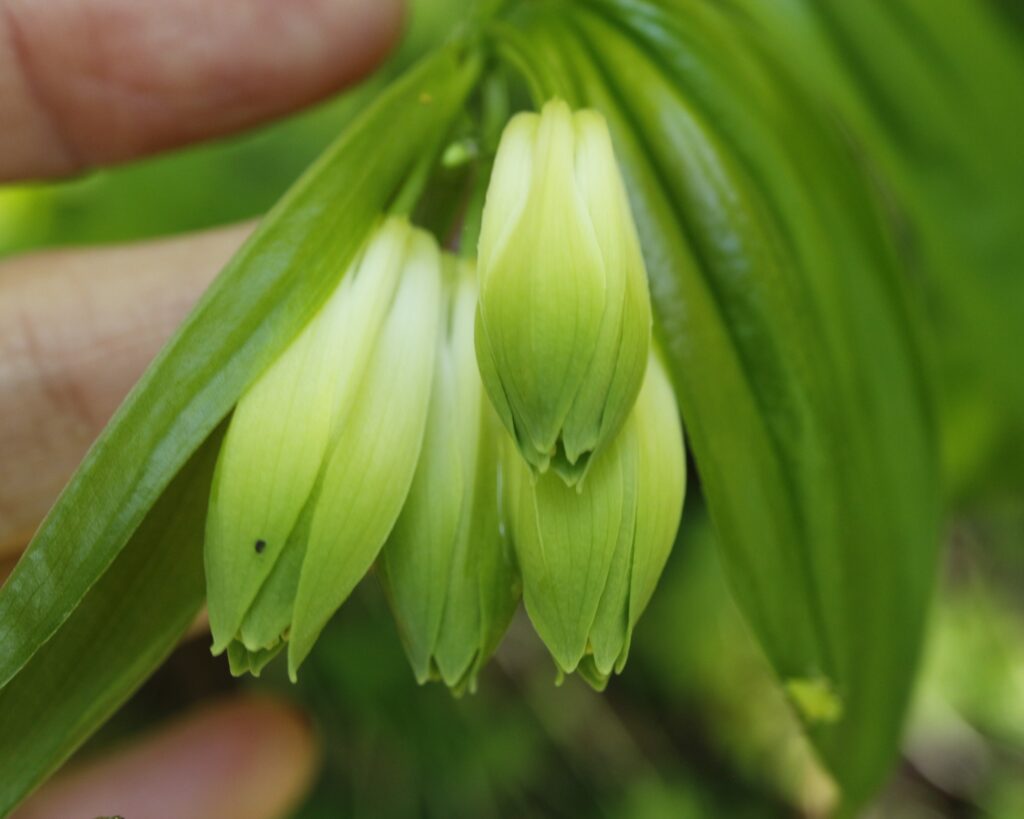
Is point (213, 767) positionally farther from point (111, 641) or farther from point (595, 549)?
point (595, 549)

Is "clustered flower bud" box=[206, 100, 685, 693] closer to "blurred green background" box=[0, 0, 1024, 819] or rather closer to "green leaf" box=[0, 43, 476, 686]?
"green leaf" box=[0, 43, 476, 686]

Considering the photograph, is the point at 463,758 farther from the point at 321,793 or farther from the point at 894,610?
the point at 894,610

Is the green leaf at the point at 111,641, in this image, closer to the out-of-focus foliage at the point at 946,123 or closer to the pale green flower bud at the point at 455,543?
the pale green flower bud at the point at 455,543

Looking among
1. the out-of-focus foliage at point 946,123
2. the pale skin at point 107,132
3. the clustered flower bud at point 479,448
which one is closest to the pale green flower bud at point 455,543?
the clustered flower bud at point 479,448

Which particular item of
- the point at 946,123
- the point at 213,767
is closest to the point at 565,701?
the point at 213,767

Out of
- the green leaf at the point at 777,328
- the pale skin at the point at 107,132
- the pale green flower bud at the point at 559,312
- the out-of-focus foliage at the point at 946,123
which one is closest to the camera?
the pale green flower bud at the point at 559,312

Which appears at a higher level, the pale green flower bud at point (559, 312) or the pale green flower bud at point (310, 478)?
the pale green flower bud at point (559, 312)
